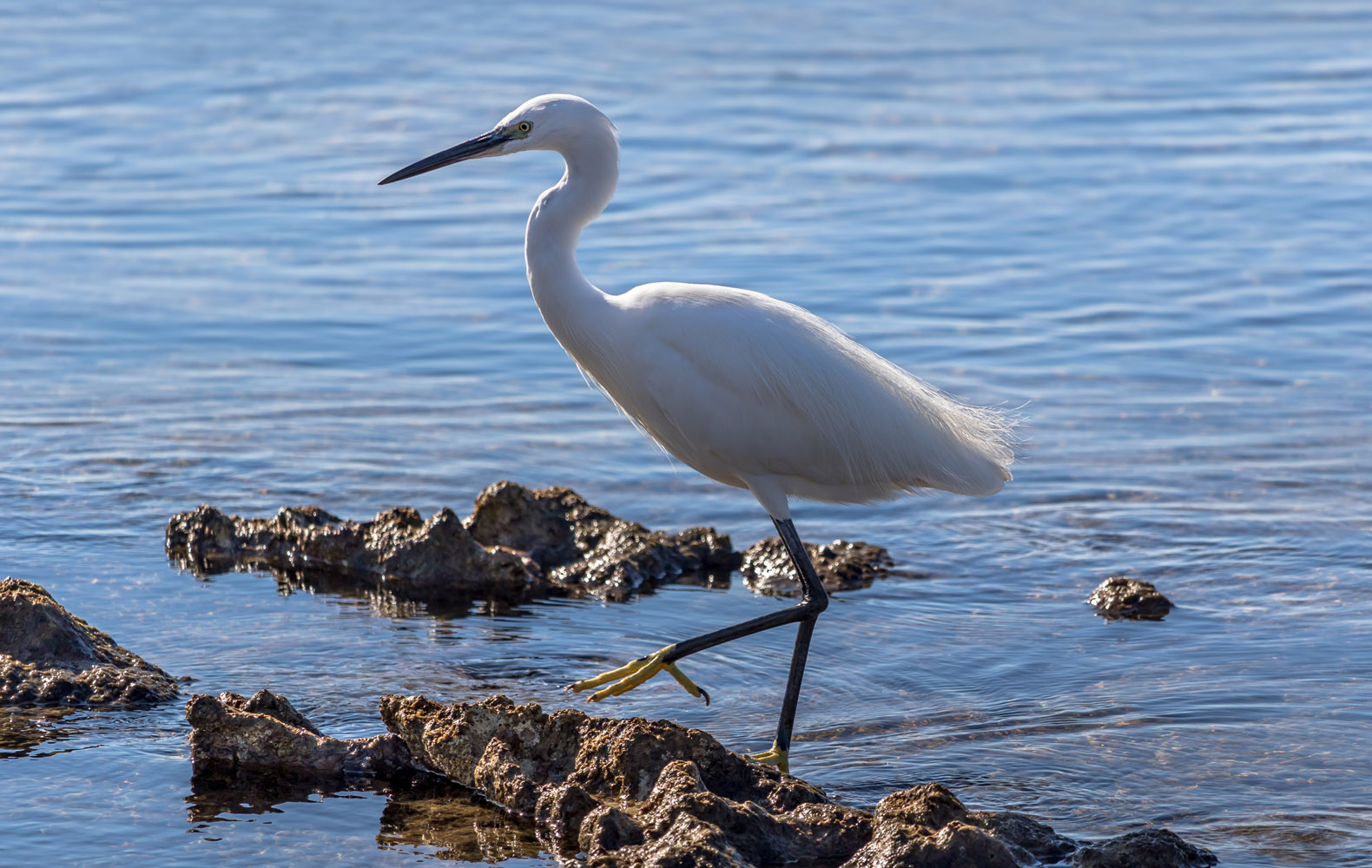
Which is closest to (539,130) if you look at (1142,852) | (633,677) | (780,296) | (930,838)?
(633,677)

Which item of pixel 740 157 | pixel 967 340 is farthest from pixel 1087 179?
pixel 967 340

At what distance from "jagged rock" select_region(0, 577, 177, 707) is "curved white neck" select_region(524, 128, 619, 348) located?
1814mm

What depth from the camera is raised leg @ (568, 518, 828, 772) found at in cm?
541

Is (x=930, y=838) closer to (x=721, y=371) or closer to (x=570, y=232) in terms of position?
(x=721, y=371)

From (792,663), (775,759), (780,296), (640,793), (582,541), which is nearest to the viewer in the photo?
(640,793)

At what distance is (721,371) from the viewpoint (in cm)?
573

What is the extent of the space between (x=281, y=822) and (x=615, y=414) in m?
5.21

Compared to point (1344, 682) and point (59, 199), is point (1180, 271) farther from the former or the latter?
point (59, 199)

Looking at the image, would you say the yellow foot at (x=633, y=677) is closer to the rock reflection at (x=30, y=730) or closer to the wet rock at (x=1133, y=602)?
the rock reflection at (x=30, y=730)

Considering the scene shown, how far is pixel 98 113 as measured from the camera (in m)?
16.5

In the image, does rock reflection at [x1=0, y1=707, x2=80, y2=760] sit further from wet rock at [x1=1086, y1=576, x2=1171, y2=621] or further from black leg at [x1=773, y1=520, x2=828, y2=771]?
wet rock at [x1=1086, y1=576, x2=1171, y2=621]

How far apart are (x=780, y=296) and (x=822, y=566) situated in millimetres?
4474

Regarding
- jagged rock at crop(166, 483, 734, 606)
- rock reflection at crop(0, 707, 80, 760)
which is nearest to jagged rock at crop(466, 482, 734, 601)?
jagged rock at crop(166, 483, 734, 606)

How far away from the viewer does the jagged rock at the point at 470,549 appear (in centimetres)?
696
